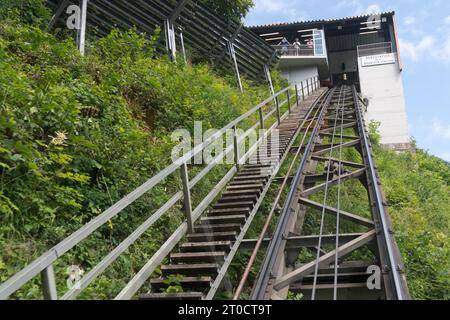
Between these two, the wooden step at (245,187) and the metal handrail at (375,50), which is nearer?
the wooden step at (245,187)

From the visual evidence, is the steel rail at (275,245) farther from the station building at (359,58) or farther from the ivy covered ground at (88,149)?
the station building at (359,58)

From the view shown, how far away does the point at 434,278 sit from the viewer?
546cm

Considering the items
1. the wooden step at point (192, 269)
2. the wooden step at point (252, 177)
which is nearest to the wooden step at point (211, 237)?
the wooden step at point (192, 269)

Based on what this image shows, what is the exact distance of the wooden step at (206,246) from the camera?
13.6 ft

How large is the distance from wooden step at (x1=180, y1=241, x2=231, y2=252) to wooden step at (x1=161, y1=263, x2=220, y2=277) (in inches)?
12.5

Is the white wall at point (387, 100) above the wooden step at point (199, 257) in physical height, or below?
above

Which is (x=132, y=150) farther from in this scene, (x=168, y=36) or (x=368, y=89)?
(x=368, y=89)

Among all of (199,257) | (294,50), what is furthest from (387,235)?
(294,50)

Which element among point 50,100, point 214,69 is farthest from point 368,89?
point 50,100

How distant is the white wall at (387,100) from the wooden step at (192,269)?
19.1 metres

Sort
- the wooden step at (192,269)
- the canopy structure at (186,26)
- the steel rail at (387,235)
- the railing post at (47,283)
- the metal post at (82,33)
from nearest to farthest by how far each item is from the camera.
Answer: the railing post at (47,283) < the steel rail at (387,235) < the wooden step at (192,269) < the metal post at (82,33) < the canopy structure at (186,26)

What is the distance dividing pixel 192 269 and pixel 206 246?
1.26 ft
